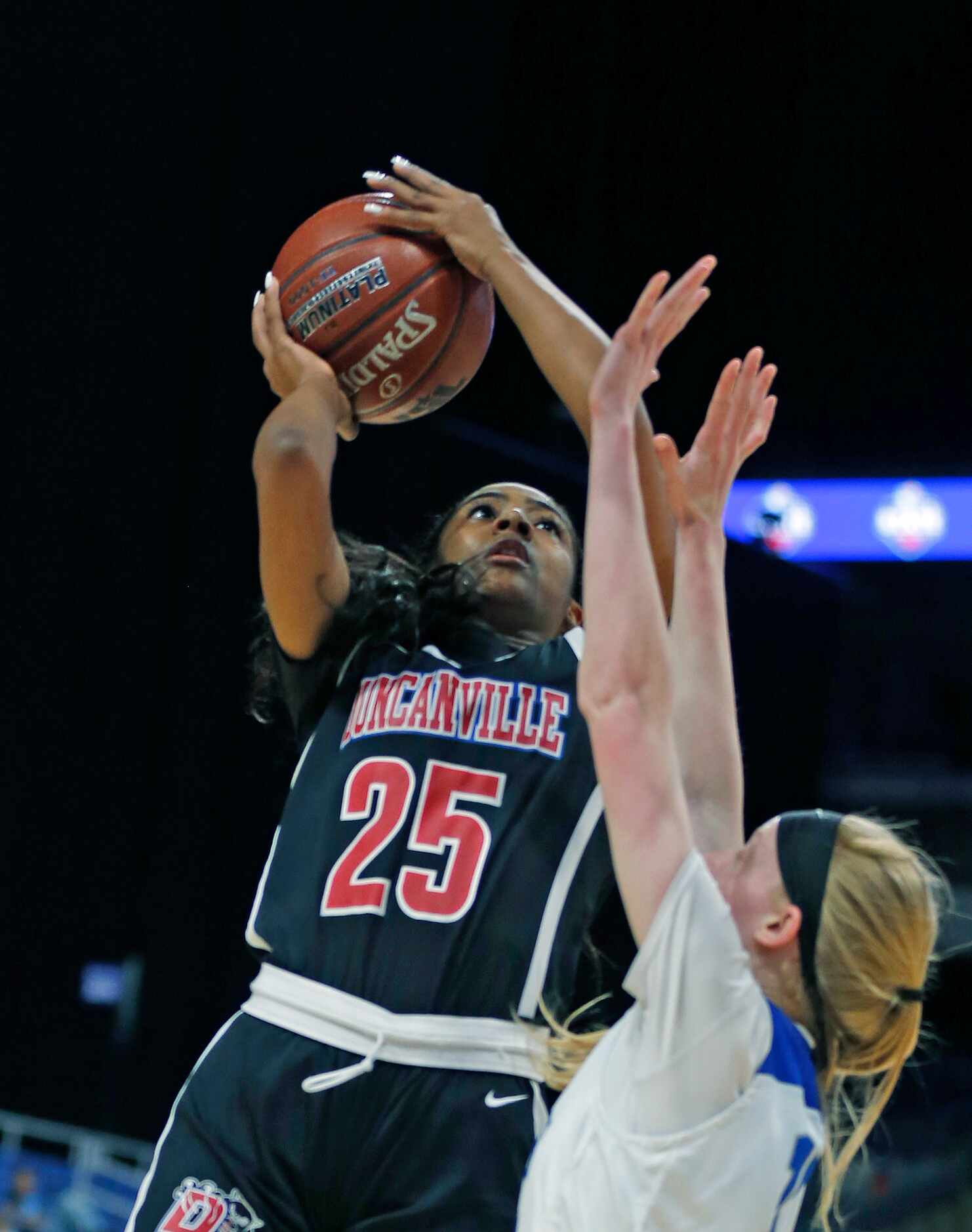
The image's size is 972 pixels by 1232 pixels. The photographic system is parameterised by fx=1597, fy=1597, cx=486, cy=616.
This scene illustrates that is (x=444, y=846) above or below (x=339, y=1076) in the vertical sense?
above

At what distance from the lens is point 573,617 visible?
9.69ft

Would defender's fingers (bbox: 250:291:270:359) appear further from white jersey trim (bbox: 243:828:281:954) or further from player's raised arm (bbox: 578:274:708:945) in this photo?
player's raised arm (bbox: 578:274:708:945)

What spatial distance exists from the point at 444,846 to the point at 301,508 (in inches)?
22.1

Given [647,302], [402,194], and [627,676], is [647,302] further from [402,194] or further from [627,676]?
[402,194]

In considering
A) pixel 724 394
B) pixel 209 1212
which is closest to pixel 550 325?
pixel 724 394

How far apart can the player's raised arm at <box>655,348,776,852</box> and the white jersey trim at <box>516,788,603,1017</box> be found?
0.16 meters

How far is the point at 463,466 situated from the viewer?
6016 millimetres

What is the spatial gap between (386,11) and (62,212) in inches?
59.5

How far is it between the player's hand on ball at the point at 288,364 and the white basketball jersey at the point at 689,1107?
1.19 metres

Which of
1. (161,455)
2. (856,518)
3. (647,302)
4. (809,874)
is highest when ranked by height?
(856,518)

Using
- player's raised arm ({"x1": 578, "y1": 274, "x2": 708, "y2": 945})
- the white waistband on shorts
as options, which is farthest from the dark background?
player's raised arm ({"x1": 578, "y1": 274, "x2": 708, "y2": 945})

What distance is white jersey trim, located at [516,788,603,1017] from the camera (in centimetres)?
226

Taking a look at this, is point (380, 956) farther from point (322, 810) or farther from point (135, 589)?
point (135, 589)

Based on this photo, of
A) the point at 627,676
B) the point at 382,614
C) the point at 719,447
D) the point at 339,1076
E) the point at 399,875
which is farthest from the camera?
the point at 382,614
